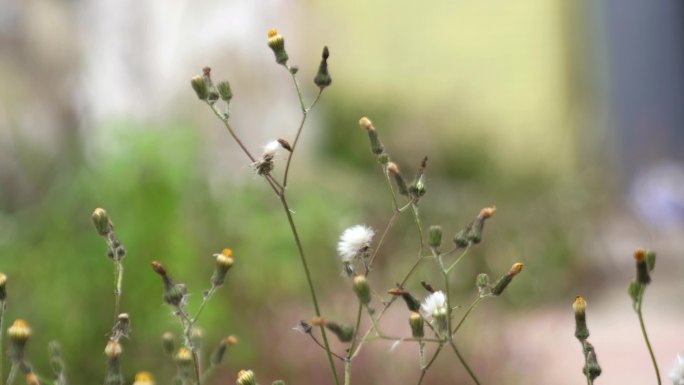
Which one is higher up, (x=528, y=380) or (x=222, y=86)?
(x=528, y=380)

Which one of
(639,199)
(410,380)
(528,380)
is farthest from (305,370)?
(639,199)

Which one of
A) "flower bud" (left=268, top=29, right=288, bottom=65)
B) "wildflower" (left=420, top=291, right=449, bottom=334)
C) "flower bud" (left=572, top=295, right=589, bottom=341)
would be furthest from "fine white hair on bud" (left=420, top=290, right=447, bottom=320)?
"flower bud" (left=268, top=29, right=288, bottom=65)

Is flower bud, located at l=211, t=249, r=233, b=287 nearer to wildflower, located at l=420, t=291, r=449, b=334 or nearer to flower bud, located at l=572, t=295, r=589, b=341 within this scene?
wildflower, located at l=420, t=291, r=449, b=334

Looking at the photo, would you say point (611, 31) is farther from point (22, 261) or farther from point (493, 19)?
point (22, 261)

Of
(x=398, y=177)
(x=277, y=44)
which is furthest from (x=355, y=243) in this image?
(x=277, y=44)

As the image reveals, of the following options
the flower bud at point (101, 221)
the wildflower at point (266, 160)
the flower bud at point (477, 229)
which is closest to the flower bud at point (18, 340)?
the flower bud at point (101, 221)

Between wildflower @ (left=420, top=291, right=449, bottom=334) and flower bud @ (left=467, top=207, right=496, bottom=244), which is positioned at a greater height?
flower bud @ (left=467, top=207, right=496, bottom=244)

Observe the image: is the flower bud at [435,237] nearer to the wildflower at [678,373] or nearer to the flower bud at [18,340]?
the wildflower at [678,373]

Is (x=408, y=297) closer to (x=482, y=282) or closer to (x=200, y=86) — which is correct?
(x=482, y=282)

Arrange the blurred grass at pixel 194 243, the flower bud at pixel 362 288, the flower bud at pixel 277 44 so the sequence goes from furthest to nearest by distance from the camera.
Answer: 1. the blurred grass at pixel 194 243
2. the flower bud at pixel 277 44
3. the flower bud at pixel 362 288
